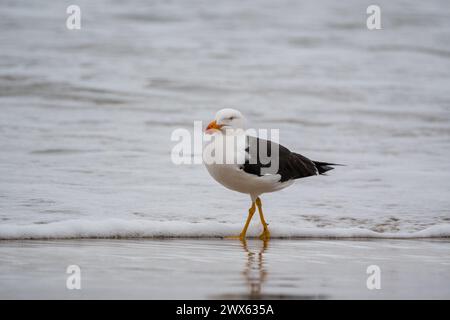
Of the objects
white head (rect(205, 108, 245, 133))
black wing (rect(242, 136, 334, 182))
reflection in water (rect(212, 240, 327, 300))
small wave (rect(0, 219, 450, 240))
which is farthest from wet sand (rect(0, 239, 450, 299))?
white head (rect(205, 108, 245, 133))

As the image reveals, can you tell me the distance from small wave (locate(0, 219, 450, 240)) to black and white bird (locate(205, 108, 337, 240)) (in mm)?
172

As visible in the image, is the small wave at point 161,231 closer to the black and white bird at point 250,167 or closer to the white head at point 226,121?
the black and white bird at point 250,167

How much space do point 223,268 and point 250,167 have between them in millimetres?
1305

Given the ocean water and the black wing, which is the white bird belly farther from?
the ocean water

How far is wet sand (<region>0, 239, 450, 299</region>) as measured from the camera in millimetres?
4195

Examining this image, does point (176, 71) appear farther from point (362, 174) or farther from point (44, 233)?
point (44, 233)

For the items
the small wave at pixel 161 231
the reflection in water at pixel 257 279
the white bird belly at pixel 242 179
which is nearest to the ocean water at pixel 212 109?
the small wave at pixel 161 231

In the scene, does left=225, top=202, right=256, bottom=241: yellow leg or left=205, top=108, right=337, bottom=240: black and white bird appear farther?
left=225, top=202, right=256, bottom=241: yellow leg

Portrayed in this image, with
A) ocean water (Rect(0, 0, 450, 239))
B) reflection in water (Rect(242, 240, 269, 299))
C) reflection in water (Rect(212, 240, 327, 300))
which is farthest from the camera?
ocean water (Rect(0, 0, 450, 239))

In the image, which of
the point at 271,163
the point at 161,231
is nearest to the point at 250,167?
the point at 271,163

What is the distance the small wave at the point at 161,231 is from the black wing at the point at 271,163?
0.45 meters

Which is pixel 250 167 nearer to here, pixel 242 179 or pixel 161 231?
pixel 242 179

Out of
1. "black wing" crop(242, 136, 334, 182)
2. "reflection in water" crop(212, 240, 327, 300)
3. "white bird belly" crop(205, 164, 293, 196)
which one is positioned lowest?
"reflection in water" crop(212, 240, 327, 300)

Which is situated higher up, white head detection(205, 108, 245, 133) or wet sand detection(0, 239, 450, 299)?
white head detection(205, 108, 245, 133)
